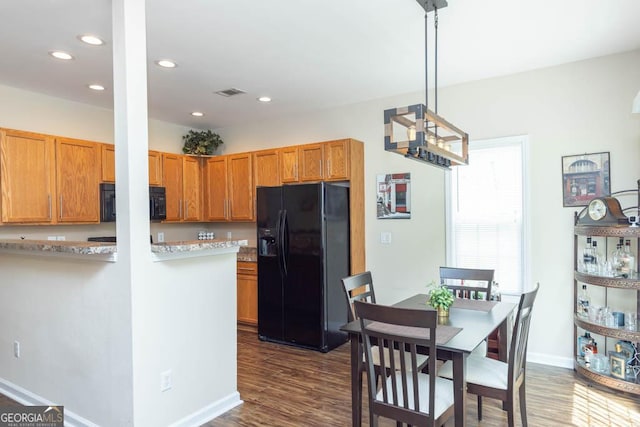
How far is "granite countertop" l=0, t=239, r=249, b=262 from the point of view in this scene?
234 centimetres

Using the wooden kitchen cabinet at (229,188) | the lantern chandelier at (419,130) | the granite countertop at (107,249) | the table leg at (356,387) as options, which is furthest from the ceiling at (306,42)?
the table leg at (356,387)

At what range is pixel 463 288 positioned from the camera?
10.7 ft

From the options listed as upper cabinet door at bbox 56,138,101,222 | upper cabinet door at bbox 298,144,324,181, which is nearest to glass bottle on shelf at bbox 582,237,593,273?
upper cabinet door at bbox 298,144,324,181

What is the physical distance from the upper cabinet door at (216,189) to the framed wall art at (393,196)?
216 centimetres

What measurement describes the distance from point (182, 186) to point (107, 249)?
3260 mm

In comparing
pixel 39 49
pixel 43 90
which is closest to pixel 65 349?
pixel 39 49

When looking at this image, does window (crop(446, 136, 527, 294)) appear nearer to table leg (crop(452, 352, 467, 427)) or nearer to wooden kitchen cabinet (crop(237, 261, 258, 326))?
table leg (crop(452, 352, 467, 427))

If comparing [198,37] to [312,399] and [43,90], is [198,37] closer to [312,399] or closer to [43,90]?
[43,90]

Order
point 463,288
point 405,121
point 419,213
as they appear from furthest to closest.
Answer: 1. point 419,213
2. point 463,288
3. point 405,121

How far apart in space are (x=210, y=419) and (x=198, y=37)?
2730mm

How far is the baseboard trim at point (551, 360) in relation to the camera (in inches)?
142

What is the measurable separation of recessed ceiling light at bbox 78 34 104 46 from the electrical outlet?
7.98ft

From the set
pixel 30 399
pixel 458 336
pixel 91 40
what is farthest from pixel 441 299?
pixel 91 40

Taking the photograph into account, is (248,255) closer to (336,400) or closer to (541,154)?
(336,400)
